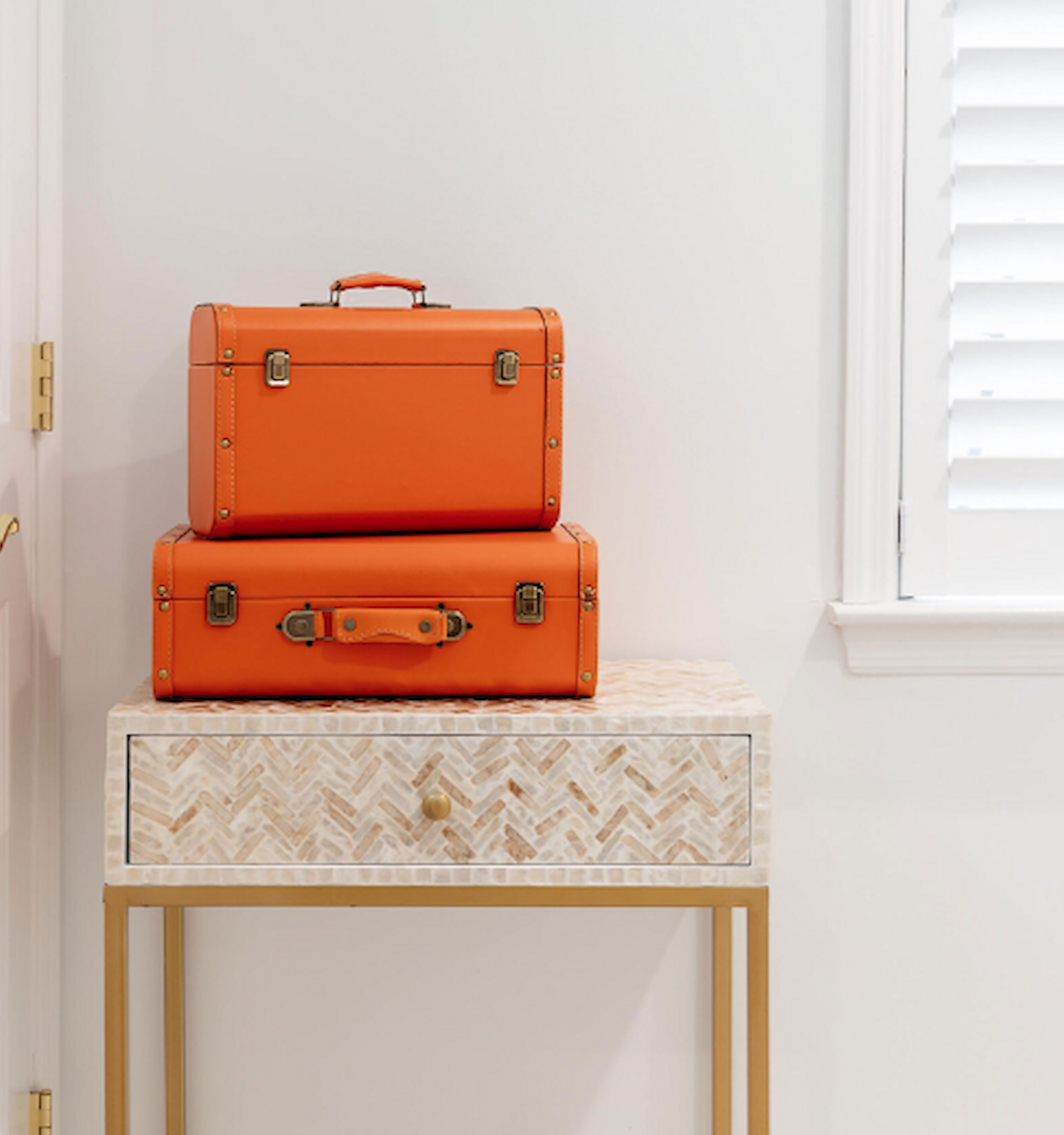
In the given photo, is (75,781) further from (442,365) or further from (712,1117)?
(712,1117)

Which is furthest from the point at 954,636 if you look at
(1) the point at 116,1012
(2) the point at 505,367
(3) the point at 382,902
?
(1) the point at 116,1012

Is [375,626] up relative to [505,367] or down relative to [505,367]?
down

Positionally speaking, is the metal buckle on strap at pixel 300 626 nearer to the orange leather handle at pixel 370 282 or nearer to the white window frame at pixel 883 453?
the orange leather handle at pixel 370 282

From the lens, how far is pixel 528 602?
1181mm

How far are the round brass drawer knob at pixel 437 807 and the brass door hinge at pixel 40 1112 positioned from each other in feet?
2.25

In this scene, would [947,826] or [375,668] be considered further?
[947,826]

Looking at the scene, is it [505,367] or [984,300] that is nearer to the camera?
[505,367]

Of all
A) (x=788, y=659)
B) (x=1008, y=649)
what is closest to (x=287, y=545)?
A: (x=788, y=659)

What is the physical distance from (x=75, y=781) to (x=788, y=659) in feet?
2.88

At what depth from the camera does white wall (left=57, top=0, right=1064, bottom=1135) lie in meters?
1.44

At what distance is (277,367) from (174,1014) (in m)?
0.80

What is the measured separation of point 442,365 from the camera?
121cm

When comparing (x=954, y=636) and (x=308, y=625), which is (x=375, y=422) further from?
(x=954, y=636)

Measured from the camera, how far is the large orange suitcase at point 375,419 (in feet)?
3.90
